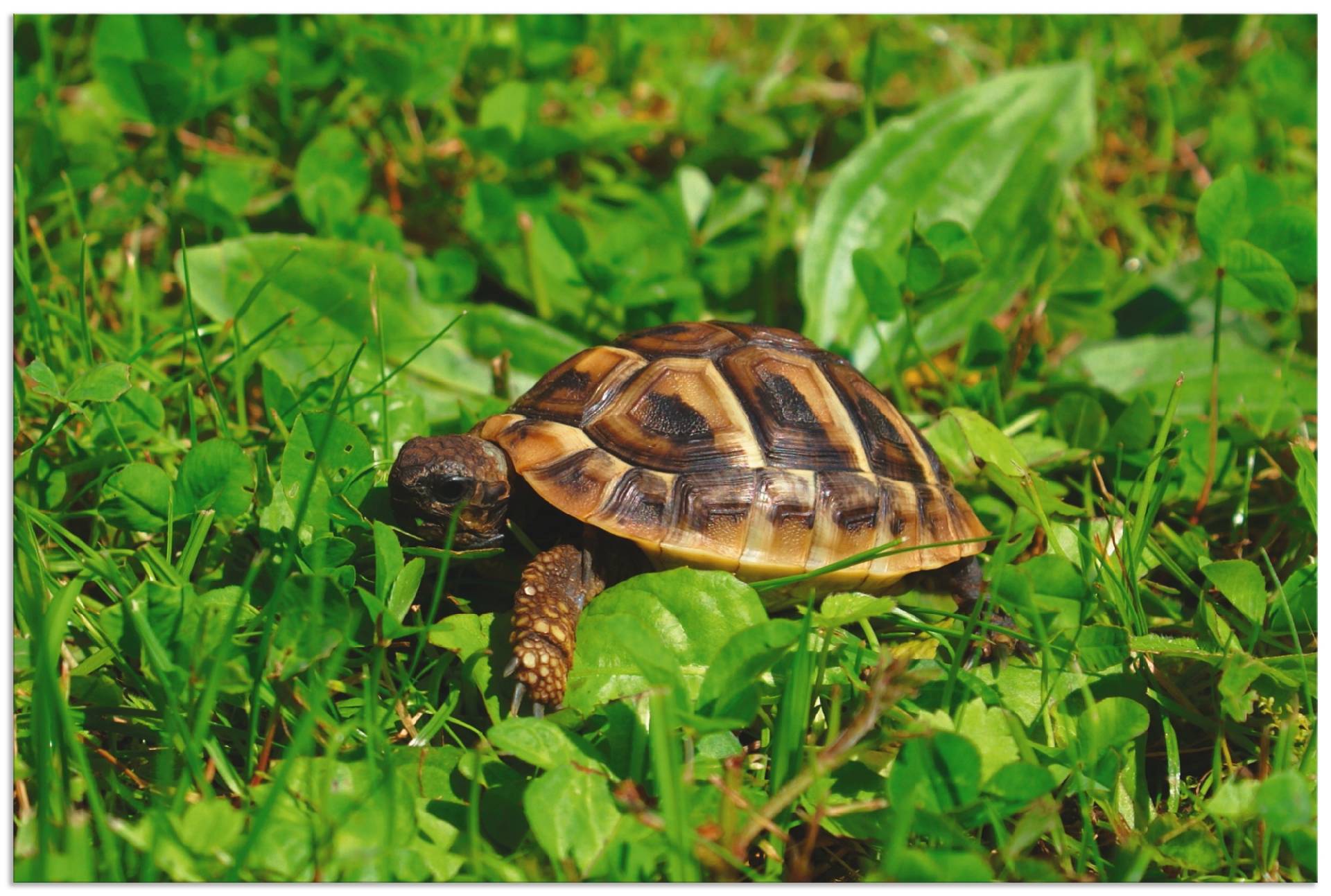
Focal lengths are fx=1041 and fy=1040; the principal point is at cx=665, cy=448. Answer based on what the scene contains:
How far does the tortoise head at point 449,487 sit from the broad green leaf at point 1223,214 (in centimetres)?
192

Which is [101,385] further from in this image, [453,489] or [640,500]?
[640,500]

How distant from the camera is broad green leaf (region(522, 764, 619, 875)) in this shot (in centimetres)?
168

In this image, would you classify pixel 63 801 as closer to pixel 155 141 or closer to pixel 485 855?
pixel 485 855

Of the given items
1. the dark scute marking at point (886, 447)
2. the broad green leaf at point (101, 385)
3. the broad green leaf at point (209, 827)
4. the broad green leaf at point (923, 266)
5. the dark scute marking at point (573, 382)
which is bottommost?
the broad green leaf at point (209, 827)

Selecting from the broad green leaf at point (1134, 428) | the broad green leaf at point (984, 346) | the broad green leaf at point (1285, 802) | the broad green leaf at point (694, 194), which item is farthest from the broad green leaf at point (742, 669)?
the broad green leaf at point (694, 194)

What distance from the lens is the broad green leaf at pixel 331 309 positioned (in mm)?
2938

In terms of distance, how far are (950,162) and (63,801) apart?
317 cm

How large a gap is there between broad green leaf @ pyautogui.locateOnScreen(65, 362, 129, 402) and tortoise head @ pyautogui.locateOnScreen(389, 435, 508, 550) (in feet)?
2.09

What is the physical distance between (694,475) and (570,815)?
34.1 inches

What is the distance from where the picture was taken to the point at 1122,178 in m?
4.35

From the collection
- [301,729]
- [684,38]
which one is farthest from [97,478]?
[684,38]

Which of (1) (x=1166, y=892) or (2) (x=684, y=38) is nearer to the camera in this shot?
(1) (x=1166, y=892)

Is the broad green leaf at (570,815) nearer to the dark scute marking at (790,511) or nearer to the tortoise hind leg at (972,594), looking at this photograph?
the dark scute marking at (790,511)

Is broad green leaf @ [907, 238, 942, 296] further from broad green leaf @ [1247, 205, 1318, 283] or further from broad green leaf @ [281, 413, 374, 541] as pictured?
broad green leaf @ [281, 413, 374, 541]
